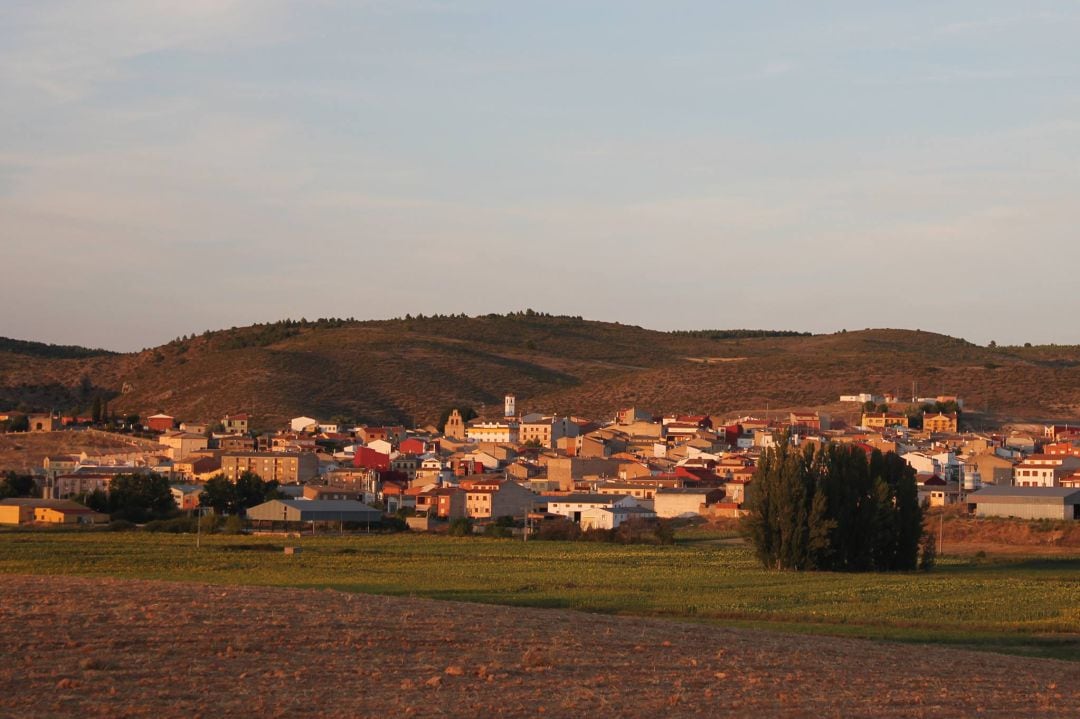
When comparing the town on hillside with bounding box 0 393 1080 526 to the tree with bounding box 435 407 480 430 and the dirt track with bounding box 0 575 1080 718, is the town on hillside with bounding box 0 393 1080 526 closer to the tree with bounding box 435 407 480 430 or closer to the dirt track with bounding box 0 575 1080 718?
the tree with bounding box 435 407 480 430

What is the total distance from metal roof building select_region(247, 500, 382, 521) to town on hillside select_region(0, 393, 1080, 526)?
0.09 metres

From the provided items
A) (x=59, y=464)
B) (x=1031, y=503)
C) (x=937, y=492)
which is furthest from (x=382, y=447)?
(x=1031, y=503)

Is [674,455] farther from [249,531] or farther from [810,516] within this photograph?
[810,516]

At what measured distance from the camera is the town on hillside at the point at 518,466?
81.2 meters

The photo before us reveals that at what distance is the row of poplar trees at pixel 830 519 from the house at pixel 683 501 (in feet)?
98.2

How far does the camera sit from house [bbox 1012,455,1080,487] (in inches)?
3561

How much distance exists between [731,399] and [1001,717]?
135 metres

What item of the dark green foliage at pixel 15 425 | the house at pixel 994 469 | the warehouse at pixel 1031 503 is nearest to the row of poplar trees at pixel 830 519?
the warehouse at pixel 1031 503

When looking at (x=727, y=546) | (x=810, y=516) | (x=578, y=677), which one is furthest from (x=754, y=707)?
(x=727, y=546)

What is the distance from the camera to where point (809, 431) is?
11400cm

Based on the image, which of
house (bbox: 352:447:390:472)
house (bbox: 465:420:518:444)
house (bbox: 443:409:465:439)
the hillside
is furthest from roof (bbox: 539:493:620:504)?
the hillside

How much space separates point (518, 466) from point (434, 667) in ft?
277

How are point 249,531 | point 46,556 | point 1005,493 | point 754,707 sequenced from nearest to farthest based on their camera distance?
point 754,707 → point 46,556 → point 249,531 → point 1005,493

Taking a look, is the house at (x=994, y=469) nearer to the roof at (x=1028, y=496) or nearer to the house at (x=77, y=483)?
the roof at (x=1028, y=496)
